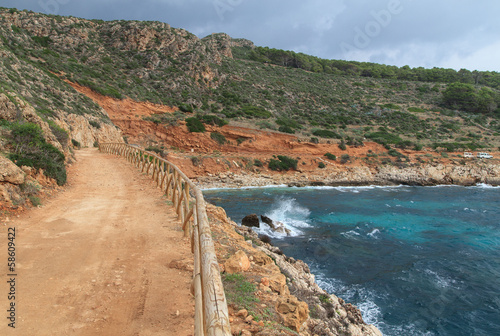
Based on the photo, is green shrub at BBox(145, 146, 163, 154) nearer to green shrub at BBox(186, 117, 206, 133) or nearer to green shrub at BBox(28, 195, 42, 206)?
green shrub at BBox(186, 117, 206, 133)

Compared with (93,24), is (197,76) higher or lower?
lower

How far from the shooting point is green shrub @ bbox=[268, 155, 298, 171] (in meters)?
33.7

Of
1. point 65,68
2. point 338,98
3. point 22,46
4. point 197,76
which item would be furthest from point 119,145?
point 338,98

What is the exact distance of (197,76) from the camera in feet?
165

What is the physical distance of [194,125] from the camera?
117 feet

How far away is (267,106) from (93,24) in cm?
3547

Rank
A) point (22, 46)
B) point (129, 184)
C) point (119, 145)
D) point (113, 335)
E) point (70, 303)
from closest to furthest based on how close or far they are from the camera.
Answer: point (113, 335)
point (70, 303)
point (129, 184)
point (119, 145)
point (22, 46)

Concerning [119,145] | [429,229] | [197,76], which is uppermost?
[197,76]

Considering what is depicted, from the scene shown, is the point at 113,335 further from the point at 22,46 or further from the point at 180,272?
the point at 22,46

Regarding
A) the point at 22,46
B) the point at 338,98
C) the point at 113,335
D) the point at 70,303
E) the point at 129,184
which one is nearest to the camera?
the point at 113,335

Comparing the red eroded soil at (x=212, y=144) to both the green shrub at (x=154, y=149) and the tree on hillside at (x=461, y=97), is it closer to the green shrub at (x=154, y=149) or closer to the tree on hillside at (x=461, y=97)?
the green shrub at (x=154, y=149)

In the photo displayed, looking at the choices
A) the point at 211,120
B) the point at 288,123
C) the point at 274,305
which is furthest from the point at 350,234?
the point at 288,123

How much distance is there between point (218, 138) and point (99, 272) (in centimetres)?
3226

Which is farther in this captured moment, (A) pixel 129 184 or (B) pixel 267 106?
(B) pixel 267 106
